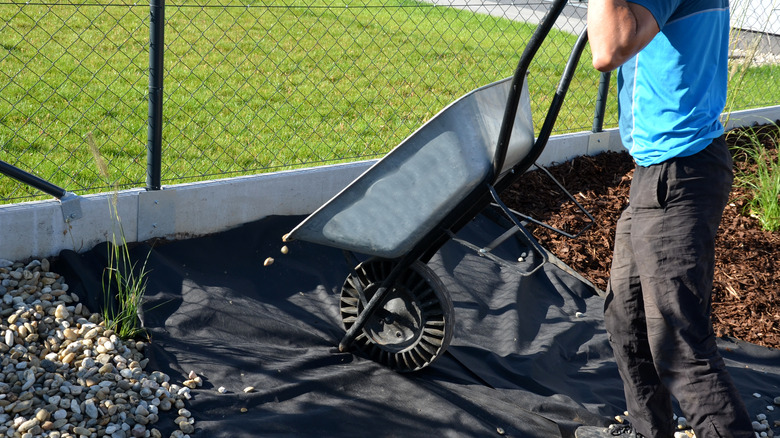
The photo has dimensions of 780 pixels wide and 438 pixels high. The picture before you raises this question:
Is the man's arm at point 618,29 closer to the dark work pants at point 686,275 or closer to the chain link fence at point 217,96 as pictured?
the dark work pants at point 686,275

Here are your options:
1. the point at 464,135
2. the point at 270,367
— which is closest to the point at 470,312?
the point at 270,367

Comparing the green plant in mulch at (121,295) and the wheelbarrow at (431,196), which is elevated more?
the wheelbarrow at (431,196)

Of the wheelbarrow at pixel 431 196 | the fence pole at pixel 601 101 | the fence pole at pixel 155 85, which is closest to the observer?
the wheelbarrow at pixel 431 196

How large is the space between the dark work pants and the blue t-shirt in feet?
0.19

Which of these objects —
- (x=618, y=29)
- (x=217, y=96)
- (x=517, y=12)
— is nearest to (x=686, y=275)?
(x=618, y=29)

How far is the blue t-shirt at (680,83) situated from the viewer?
2.06 meters

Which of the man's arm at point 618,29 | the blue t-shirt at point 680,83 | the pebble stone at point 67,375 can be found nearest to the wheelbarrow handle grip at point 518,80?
the man's arm at point 618,29

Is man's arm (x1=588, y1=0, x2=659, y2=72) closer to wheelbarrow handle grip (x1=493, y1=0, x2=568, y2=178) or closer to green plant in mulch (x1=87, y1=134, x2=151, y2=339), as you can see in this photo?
wheelbarrow handle grip (x1=493, y1=0, x2=568, y2=178)

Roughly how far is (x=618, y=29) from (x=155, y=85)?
2359 mm

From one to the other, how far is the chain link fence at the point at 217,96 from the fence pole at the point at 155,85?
30 mm

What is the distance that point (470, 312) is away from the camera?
11.6 ft

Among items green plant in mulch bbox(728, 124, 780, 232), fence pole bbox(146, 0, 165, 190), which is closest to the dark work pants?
fence pole bbox(146, 0, 165, 190)

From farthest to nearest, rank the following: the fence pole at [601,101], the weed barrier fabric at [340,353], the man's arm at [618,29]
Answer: the fence pole at [601,101] → the weed barrier fabric at [340,353] → the man's arm at [618,29]

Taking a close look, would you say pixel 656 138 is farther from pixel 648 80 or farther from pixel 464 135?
pixel 464 135
